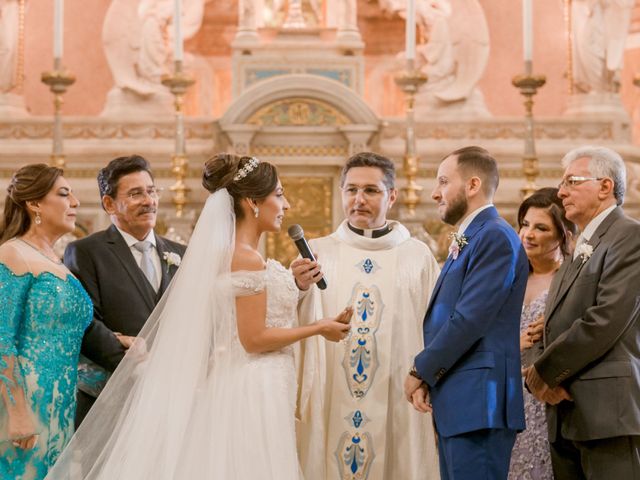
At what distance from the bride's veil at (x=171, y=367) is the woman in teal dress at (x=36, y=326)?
14 cm

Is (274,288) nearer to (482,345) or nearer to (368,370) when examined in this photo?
(482,345)

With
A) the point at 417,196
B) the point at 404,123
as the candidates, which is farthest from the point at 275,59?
the point at 417,196

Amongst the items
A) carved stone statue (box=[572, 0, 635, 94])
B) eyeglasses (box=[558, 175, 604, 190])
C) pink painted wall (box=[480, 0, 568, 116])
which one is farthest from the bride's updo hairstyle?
pink painted wall (box=[480, 0, 568, 116])

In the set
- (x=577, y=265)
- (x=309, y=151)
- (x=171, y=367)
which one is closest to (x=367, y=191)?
(x=577, y=265)

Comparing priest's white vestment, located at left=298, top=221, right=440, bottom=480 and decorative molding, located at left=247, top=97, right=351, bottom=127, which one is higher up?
decorative molding, located at left=247, top=97, right=351, bottom=127

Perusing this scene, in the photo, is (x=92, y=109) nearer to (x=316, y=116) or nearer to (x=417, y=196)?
(x=316, y=116)

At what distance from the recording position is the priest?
464 cm

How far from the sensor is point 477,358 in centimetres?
392

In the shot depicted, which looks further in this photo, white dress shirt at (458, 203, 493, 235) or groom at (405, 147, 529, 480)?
white dress shirt at (458, 203, 493, 235)

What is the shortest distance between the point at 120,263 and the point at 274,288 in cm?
83

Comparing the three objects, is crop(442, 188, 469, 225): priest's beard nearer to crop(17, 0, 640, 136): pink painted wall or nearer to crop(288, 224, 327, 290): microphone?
crop(288, 224, 327, 290): microphone

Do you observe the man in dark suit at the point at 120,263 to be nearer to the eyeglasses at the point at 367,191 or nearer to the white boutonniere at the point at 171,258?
the white boutonniere at the point at 171,258

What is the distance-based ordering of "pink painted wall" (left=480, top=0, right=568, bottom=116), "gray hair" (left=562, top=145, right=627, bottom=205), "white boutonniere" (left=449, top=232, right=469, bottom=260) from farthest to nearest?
"pink painted wall" (left=480, top=0, right=568, bottom=116)
"gray hair" (left=562, top=145, right=627, bottom=205)
"white boutonniere" (left=449, top=232, right=469, bottom=260)

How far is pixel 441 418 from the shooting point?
155 inches
